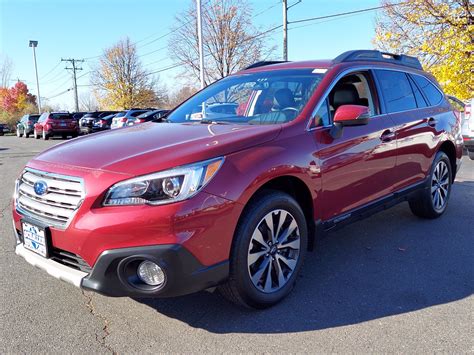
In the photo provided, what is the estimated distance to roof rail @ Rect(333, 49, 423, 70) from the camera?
375cm

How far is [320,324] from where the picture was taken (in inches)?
106

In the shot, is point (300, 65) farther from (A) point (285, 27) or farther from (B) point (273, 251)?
(A) point (285, 27)

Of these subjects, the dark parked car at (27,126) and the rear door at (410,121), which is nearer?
the rear door at (410,121)

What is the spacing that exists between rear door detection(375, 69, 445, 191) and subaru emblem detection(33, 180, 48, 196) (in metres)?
3.13

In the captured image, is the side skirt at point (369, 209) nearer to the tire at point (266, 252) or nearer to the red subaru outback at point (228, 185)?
the red subaru outback at point (228, 185)

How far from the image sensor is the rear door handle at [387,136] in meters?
3.83

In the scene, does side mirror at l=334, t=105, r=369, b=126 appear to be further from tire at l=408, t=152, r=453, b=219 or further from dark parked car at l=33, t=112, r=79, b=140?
dark parked car at l=33, t=112, r=79, b=140

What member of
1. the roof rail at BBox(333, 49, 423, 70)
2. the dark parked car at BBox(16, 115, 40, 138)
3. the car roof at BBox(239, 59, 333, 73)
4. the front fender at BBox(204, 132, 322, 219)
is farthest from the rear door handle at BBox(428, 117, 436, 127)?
the dark parked car at BBox(16, 115, 40, 138)

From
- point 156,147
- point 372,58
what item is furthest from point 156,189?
point 372,58

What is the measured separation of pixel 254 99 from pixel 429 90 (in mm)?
2603

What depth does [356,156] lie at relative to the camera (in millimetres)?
3484

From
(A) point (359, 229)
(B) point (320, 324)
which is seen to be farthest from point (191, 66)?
(B) point (320, 324)

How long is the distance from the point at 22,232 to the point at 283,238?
1.88 m

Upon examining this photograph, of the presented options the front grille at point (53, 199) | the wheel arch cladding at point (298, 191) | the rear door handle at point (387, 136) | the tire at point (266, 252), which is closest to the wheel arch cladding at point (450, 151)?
the rear door handle at point (387, 136)
